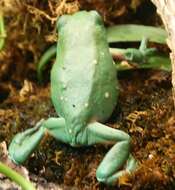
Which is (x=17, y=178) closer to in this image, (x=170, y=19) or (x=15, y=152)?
(x=15, y=152)

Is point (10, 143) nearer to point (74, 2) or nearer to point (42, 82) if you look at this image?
point (42, 82)

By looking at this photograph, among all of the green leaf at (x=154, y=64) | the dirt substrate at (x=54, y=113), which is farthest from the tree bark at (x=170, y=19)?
the green leaf at (x=154, y=64)

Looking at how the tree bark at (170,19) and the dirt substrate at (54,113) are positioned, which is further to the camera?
the dirt substrate at (54,113)

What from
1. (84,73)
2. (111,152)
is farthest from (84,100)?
(111,152)

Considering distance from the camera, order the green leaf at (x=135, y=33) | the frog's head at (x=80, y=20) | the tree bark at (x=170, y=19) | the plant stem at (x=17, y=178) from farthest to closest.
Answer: the green leaf at (x=135, y=33) → the frog's head at (x=80, y=20) → the tree bark at (x=170, y=19) → the plant stem at (x=17, y=178)

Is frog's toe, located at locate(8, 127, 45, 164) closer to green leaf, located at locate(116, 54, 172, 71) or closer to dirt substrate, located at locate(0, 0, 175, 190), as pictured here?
dirt substrate, located at locate(0, 0, 175, 190)

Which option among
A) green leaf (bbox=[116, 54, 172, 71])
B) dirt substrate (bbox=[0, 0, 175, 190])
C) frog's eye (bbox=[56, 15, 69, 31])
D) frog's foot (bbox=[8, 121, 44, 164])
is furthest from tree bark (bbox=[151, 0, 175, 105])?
frog's foot (bbox=[8, 121, 44, 164])

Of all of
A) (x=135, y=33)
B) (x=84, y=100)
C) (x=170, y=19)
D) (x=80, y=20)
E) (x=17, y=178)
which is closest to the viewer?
(x=17, y=178)

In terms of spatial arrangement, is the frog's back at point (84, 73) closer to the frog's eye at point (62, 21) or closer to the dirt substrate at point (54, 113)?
the frog's eye at point (62, 21)
